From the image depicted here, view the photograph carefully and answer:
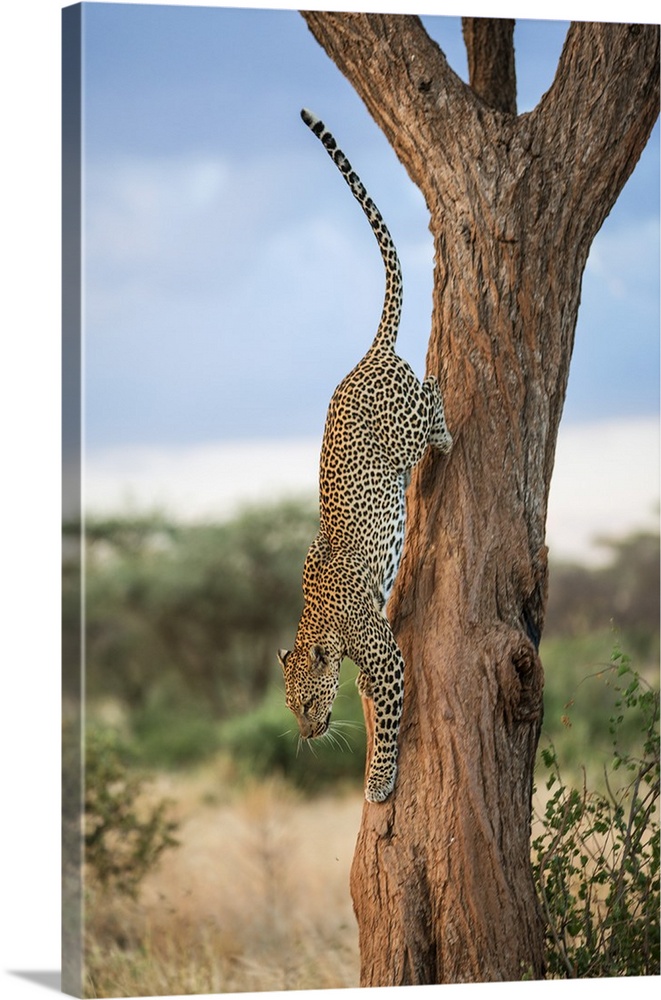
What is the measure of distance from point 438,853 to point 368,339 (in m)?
1.83

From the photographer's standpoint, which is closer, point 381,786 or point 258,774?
point 381,786

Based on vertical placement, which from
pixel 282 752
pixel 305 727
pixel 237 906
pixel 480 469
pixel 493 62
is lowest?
pixel 237 906

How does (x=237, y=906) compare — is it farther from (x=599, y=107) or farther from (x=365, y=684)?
(x=599, y=107)

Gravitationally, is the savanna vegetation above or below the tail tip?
below

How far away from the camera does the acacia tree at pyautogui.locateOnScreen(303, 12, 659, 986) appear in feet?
14.9

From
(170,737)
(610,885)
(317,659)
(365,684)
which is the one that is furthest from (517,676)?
(170,737)

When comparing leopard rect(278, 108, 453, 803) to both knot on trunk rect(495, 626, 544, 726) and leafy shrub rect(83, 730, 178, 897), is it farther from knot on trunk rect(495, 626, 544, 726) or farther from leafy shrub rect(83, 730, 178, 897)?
leafy shrub rect(83, 730, 178, 897)

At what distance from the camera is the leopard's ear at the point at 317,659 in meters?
4.51

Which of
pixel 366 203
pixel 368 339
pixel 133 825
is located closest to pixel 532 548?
pixel 368 339

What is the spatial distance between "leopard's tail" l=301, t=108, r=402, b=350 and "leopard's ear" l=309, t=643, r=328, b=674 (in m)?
1.03

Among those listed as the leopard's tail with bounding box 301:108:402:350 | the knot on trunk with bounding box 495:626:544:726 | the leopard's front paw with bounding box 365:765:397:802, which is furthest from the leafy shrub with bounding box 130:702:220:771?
the leopard's tail with bounding box 301:108:402:350

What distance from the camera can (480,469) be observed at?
4.72m

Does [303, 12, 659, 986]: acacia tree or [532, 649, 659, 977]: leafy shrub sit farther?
[532, 649, 659, 977]: leafy shrub

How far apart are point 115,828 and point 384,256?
10.1 ft
